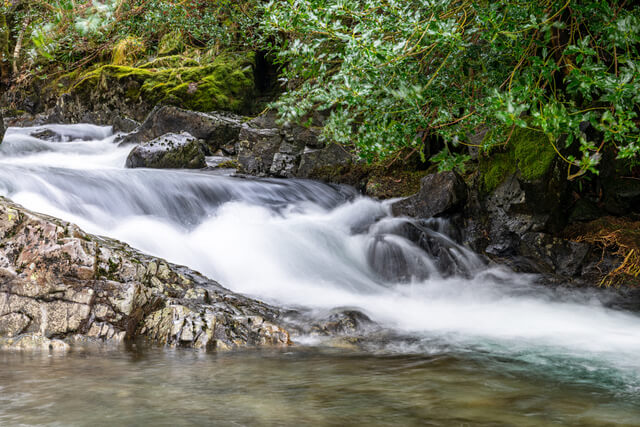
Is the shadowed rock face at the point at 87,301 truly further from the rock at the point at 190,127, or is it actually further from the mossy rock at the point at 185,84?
the mossy rock at the point at 185,84

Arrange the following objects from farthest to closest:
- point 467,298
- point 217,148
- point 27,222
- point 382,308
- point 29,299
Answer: point 217,148, point 467,298, point 382,308, point 27,222, point 29,299

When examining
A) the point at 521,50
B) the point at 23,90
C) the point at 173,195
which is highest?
the point at 23,90

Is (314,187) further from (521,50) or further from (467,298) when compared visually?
(521,50)

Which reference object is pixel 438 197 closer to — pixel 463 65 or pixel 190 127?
pixel 463 65

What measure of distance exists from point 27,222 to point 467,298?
16.6 ft

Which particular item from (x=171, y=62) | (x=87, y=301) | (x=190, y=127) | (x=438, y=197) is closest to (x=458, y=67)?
(x=438, y=197)

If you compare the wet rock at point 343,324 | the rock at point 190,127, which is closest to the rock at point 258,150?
the rock at point 190,127

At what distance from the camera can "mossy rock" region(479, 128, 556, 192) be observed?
662cm

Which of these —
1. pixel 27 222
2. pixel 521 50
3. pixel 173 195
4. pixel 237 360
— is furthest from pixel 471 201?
pixel 27 222

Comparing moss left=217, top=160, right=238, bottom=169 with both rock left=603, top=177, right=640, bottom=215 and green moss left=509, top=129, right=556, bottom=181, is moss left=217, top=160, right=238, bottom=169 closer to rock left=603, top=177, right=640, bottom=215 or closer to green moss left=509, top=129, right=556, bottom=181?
green moss left=509, top=129, right=556, bottom=181

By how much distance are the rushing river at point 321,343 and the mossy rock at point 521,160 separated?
115 centimetres

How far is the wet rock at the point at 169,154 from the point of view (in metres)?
10.4

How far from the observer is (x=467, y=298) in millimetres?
6328

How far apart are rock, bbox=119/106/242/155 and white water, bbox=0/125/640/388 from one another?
3514 mm
